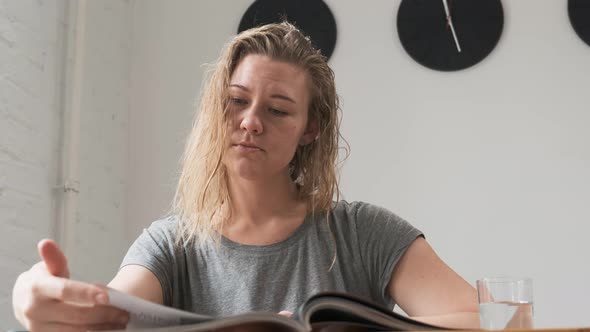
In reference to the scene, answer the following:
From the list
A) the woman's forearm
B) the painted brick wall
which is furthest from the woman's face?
the painted brick wall

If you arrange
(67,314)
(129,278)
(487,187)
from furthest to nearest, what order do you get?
(487,187) → (129,278) → (67,314)

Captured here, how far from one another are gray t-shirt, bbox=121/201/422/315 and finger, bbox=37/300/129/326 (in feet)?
1.66

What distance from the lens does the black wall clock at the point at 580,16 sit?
2484 mm

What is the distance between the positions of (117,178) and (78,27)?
544mm

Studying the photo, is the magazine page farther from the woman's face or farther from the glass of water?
the woman's face

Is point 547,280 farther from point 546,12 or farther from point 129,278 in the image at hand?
point 129,278

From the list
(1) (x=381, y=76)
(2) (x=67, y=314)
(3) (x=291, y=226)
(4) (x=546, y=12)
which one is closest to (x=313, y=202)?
(3) (x=291, y=226)

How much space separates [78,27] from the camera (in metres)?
2.39

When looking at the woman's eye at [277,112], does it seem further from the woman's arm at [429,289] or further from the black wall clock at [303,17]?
the black wall clock at [303,17]

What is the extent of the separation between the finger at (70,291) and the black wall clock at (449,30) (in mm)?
1993

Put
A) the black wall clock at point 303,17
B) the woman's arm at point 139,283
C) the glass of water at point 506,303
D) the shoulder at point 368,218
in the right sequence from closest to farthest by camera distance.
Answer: the glass of water at point 506,303 → the woman's arm at point 139,283 → the shoulder at point 368,218 → the black wall clock at point 303,17

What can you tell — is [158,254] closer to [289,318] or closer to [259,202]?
[259,202]

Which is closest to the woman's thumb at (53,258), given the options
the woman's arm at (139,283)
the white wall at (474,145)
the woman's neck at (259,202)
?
the woman's arm at (139,283)

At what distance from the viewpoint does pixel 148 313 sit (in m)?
0.70
